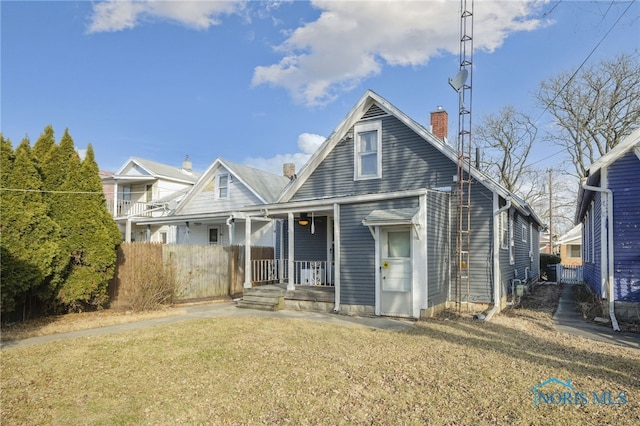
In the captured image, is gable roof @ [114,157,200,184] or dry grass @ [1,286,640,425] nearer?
dry grass @ [1,286,640,425]

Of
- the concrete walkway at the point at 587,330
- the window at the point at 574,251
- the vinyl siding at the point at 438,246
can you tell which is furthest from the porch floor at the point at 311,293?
the window at the point at 574,251

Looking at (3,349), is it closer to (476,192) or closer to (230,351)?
(230,351)

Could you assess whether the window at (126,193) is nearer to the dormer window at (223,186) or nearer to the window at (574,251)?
the dormer window at (223,186)

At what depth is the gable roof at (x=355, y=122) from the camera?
1159 cm

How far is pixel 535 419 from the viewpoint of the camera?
Answer: 417cm

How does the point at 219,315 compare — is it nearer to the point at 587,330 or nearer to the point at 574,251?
the point at 587,330

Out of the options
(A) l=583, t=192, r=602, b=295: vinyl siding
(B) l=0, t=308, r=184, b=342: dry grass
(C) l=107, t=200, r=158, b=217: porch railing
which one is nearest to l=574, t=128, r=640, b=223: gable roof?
(A) l=583, t=192, r=602, b=295: vinyl siding

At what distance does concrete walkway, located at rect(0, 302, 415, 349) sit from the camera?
27.8 ft

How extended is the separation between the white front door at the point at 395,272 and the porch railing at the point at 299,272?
3.11m

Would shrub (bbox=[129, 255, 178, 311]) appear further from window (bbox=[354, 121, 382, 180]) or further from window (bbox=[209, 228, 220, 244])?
window (bbox=[209, 228, 220, 244])

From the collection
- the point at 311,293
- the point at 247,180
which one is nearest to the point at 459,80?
the point at 311,293

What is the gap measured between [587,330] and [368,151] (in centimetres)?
797

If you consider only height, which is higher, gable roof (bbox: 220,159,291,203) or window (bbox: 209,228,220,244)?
gable roof (bbox: 220,159,291,203)

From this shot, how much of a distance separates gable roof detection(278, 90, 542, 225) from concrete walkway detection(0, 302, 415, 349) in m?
4.63
